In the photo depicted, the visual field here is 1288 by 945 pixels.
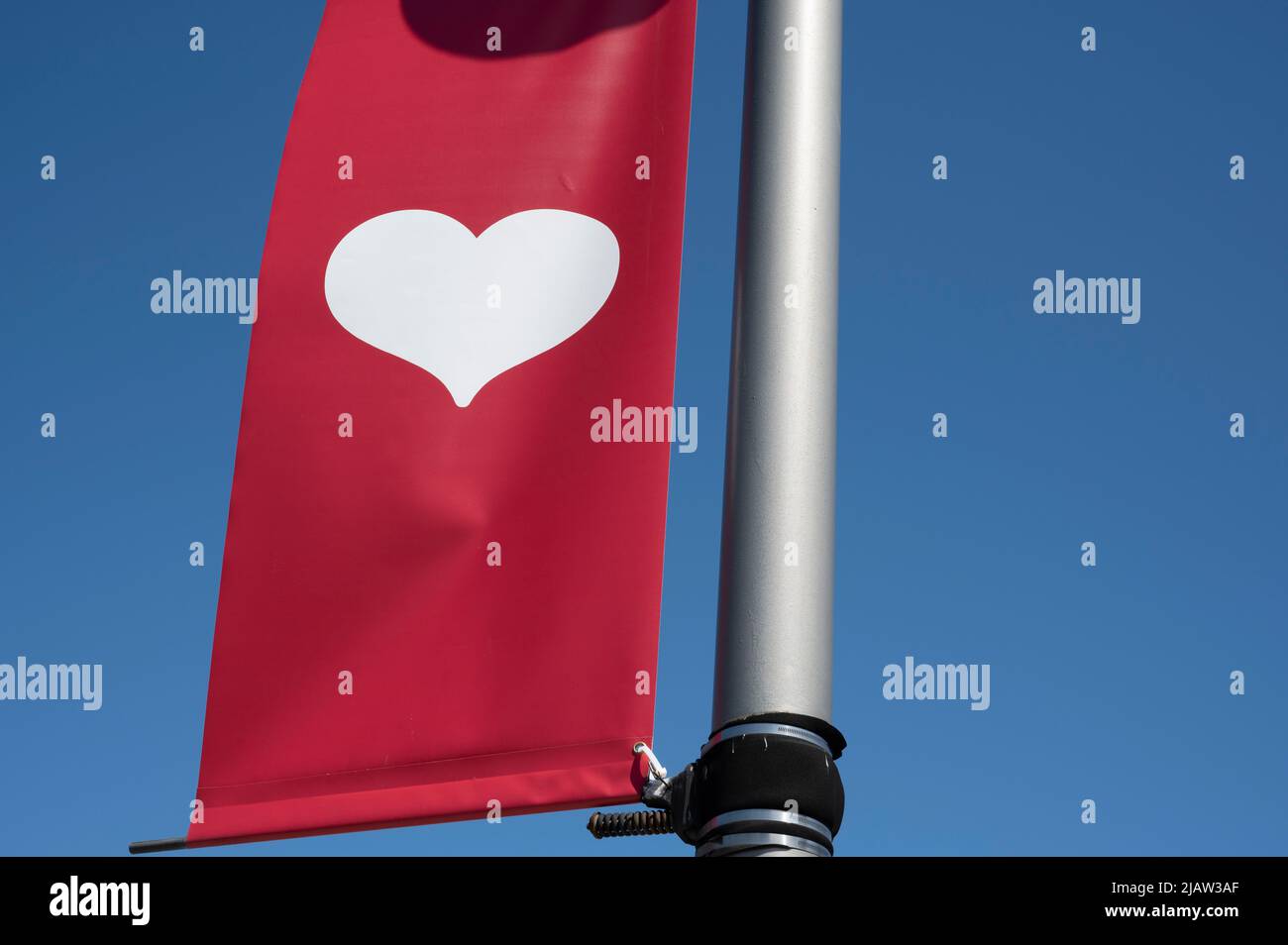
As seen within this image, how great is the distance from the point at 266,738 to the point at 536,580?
92 cm

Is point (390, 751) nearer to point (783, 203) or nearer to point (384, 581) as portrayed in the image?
point (384, 581)

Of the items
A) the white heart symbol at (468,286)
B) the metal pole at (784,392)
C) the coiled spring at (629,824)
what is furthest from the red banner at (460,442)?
the metal pole at (784,392)

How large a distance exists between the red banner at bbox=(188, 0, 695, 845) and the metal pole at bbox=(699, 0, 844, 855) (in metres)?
0.90

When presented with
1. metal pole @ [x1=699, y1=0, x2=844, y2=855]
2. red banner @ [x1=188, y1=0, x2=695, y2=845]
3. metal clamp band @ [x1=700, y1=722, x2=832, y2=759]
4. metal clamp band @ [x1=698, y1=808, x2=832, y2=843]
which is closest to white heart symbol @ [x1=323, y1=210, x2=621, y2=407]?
red banner @ [x1=188, y1=0, x2=695, y2=845]

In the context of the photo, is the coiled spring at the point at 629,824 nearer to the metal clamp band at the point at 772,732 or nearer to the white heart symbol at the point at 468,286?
the metal clamp band at the point at 772,732

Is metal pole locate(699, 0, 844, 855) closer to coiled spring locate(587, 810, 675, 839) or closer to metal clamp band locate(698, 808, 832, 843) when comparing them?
metal clamp band locate(698, 808, 832, 843)

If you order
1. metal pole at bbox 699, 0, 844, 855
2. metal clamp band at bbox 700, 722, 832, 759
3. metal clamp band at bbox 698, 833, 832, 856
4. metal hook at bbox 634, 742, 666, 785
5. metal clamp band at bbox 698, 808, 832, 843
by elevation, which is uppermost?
metal pole at bbox 699, 0, 844, 855

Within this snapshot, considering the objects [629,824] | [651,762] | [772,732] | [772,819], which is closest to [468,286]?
[651,762]

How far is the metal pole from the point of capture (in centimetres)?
306

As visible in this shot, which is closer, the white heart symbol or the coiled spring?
the coiled spring

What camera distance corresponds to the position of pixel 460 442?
459cm

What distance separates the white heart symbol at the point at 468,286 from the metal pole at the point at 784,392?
1.14 metres

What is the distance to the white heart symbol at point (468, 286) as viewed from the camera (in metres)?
4.70

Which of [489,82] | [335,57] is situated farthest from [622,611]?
[335,57]
